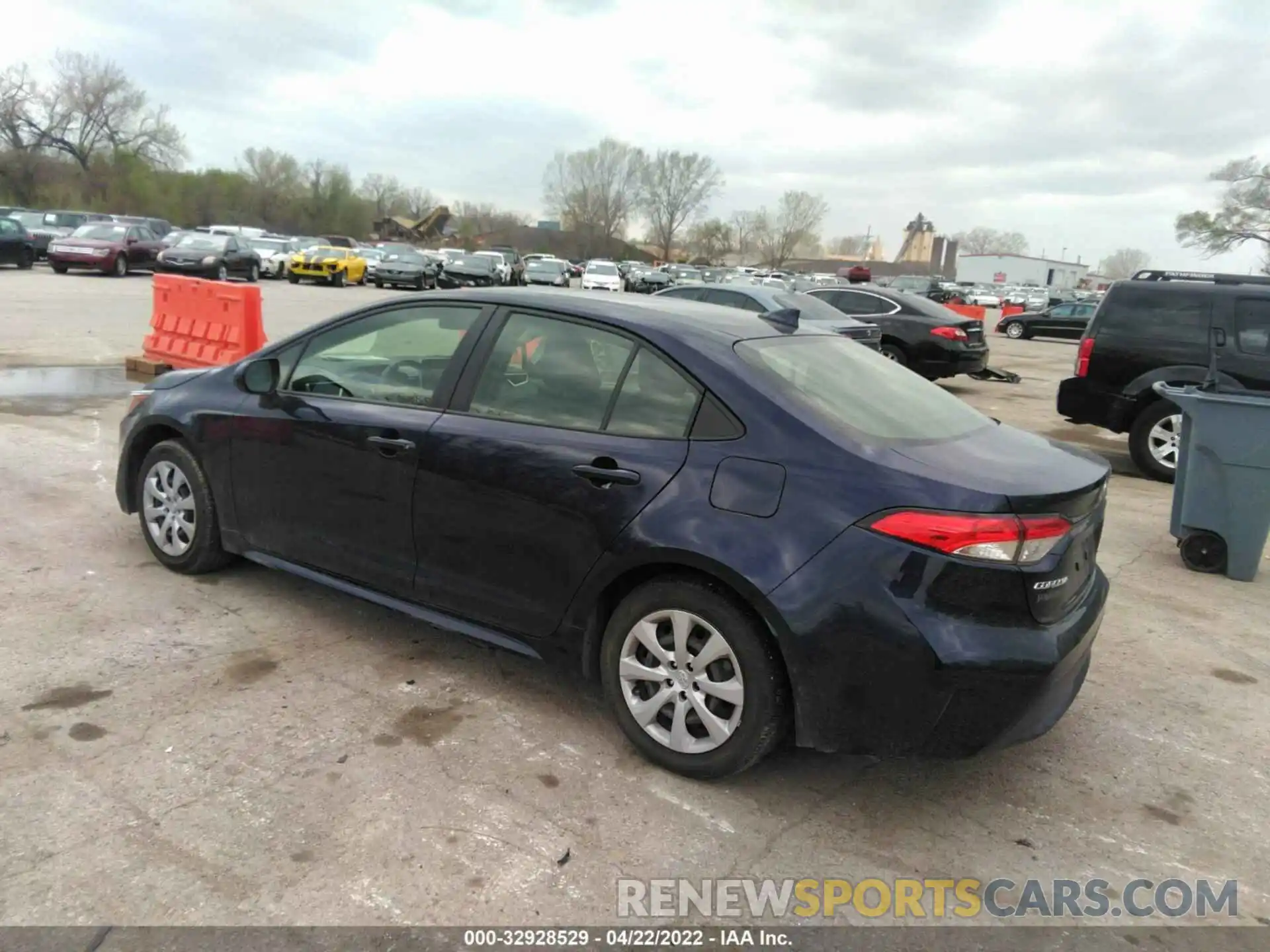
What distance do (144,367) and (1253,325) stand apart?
1166 centimetres

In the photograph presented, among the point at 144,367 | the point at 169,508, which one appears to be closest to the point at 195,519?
the point at 169,508

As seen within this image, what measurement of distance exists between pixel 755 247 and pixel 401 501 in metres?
131

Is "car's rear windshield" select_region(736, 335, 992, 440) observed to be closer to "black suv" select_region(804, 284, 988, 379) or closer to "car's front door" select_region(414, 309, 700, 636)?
"car's front door" select_region(414, 309, 700, 636)

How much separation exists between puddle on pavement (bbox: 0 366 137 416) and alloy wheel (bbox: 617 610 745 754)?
24.5 ft

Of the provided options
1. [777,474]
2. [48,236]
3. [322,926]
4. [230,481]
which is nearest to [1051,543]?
[777,474]

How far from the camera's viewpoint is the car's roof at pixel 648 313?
3.40 metres

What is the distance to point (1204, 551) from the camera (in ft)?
19.0

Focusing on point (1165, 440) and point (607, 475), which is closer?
point (607, 475)

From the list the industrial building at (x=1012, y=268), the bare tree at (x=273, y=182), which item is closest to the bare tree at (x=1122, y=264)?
the industrial building at (x=1012, y=268)

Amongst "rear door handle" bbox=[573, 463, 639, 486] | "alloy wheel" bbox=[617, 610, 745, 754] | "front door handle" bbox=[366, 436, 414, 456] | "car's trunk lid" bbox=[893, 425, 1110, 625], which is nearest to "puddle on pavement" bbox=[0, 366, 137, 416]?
"front door handle" bbox=[366, 436, 414, 456]

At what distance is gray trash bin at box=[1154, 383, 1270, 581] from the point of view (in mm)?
5391

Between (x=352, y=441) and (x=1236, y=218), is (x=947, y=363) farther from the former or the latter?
(x=1236, y=218)

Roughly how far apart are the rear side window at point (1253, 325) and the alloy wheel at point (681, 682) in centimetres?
766

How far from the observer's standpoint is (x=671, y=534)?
9.79 feet
